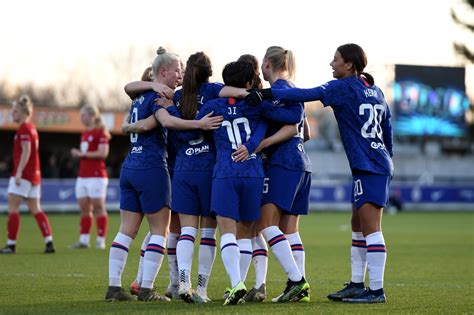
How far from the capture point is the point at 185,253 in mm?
8617

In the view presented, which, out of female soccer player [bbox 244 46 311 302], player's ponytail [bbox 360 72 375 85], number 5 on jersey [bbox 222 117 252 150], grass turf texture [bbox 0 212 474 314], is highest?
player's ponytail [bbox 360 72 375 85]

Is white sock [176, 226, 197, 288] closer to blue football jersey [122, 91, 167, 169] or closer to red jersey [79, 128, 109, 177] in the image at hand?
blue football jersey [122, 91, 167, 169]

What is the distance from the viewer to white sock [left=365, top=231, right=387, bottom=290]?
879 cm

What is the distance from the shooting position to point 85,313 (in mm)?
→ 7824

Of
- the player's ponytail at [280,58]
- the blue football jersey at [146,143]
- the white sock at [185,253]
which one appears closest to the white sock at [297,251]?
the white sock at [185,253]

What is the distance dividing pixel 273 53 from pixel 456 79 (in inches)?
1332

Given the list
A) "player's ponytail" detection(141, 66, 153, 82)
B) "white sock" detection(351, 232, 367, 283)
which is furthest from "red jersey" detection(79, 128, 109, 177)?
"white sock" detection(351, 232, 367, 283)

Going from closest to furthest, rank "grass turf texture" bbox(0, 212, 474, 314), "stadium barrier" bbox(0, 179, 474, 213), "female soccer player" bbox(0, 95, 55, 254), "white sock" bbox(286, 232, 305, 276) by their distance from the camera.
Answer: "grass turf texture" bbox(0, 212, 474, 314) → "white sock" bbox(286, 232, 305, 276) → "female soccer player" bbox(0, 95, 55, 254) → "stadium barrier" bbox(0, 179, 474, 213)

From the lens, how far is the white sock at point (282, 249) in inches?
343

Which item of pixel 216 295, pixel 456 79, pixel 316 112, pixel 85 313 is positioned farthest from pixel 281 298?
pixel 316 112

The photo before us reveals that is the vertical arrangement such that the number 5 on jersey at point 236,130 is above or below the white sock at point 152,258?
above

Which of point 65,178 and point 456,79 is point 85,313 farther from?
point 456,79

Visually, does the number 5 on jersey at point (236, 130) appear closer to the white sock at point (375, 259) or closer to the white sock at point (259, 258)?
the white sock at point (259, 258)

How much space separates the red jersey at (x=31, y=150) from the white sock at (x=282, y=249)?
7027mm
